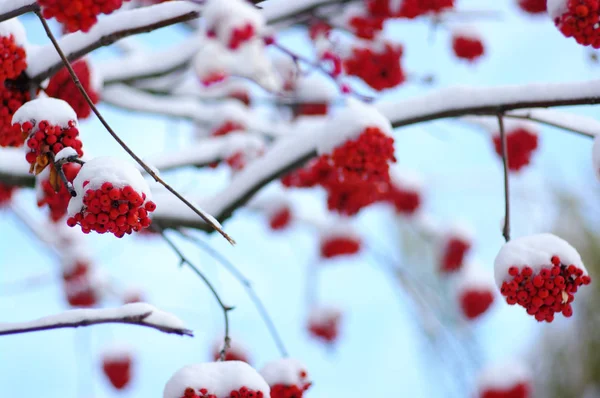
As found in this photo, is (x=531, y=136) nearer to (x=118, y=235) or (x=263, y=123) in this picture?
(x=263, y=123)

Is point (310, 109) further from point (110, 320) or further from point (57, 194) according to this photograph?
point (110, 320)

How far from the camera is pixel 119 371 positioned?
4.77 metres

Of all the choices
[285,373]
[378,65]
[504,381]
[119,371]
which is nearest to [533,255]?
[285,373]

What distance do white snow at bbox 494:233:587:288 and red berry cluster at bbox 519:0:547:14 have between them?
240 cm

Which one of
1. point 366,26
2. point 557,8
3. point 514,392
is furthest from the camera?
point 514,392

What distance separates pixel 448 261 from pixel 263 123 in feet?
6.66

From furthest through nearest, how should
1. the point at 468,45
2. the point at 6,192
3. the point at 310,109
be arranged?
1. the point at 310,109
2. the point at 468,45
3. the point at 6,192

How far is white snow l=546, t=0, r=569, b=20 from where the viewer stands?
1656 mm

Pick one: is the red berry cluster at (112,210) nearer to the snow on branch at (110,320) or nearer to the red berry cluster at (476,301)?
the snow on branch at (110,320)

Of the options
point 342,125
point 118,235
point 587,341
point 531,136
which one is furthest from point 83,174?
point 587,341

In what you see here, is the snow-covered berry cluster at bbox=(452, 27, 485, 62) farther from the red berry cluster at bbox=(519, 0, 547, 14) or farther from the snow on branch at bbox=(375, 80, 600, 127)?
the snow on branch at bbox=(375, 80, 600, 127)

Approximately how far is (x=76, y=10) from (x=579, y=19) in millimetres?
1277

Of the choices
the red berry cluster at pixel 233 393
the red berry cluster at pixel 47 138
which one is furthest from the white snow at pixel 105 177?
the red berry cluster at pixel 233 393

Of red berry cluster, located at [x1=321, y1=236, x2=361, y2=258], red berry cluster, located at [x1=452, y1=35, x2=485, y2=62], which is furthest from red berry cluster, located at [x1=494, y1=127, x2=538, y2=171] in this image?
red berry cluster, located at [x1=321, y1=236, x2=361, y2=258]
